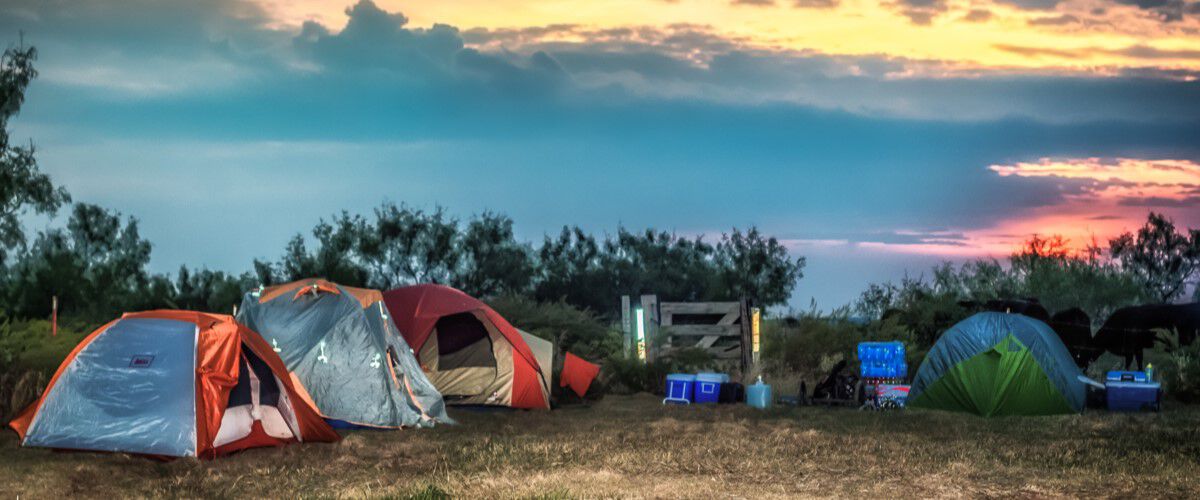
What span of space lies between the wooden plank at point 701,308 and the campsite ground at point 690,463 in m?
5.98

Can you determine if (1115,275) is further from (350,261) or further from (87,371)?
(87,371)

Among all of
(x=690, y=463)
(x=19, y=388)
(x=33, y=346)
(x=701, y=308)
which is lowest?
(x=690, y=463)

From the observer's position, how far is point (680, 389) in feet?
51.9

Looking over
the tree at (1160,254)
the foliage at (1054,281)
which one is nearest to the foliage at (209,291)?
the foliage at (1054,281)

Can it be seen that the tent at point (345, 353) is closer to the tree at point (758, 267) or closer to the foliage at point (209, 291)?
the foliage at point (209, 291)

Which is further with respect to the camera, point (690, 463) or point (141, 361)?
point (141, 361)

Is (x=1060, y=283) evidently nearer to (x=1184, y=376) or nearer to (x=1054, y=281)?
(x=1054, y=281)

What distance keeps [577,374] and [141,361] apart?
273 inches

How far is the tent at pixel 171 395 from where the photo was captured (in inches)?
430

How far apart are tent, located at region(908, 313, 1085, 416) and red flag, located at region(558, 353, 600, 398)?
14.8 ft

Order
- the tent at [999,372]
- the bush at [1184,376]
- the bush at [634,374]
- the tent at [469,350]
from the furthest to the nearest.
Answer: the bush at [634,374], the bush at [1184,376], the tent at [469,350], the tent at [999,372]

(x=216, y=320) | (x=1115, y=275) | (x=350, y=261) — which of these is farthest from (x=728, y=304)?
(x=1115, y=275)

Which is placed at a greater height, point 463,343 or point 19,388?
point 463,343

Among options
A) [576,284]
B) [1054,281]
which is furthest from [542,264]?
[1054,281]
